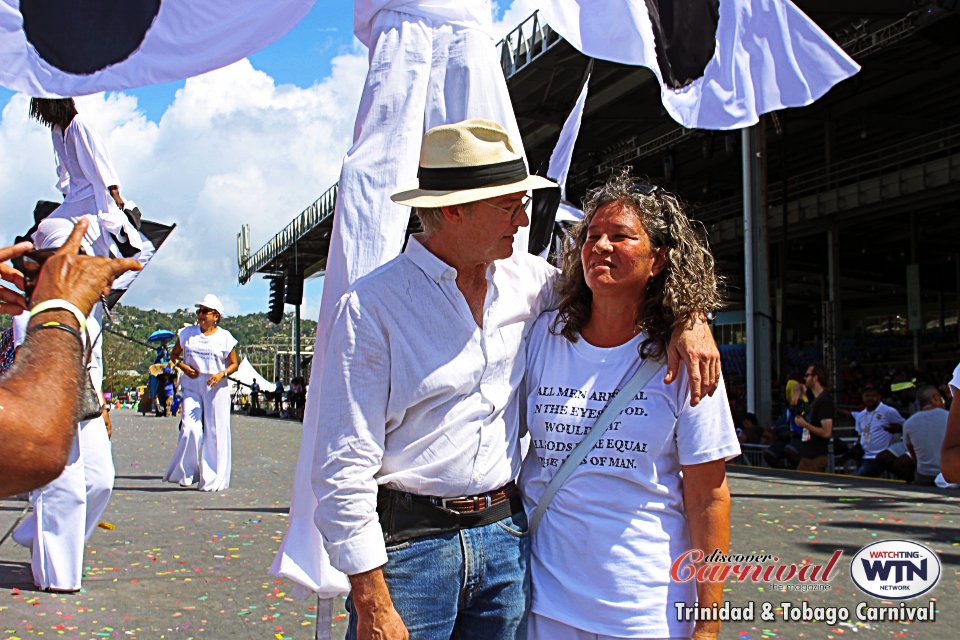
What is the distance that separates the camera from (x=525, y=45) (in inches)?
853

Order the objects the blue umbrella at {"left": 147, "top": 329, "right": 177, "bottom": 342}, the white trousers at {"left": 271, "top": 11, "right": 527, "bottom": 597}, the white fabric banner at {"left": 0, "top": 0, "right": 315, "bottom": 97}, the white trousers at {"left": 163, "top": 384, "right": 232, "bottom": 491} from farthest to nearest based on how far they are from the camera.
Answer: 1. the blue umbrella at {"left": 147, "top": 329, "right": 177, "bottom": 342}
2. the white trousers at {"left": 163, "top": 384, "right": 232, "bottom": 491}
3. the white fabric banner at {"left": 0, "top": 0, "right": 315, "bottom": 97}
4. the white trousers at {"left": 271, "top": 11, "right": 527, "bottom": 597}

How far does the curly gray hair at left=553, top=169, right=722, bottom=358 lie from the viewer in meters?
2.31

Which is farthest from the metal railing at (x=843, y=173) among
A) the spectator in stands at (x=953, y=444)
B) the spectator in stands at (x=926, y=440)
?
the spectator in stands at (x=953, y=444)

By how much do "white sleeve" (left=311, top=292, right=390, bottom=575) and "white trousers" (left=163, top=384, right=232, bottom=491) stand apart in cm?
741

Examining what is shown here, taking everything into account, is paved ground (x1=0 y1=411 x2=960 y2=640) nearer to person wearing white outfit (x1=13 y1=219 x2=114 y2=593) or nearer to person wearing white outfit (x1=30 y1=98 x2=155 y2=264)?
person wearing white outfit (x1=13 y1=219 x2=114 y2=593)

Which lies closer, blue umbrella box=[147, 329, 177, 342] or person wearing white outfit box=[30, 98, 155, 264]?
person wearing white outfit box=[30, 98, 155, 264]

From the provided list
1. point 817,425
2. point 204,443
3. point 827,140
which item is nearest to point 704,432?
point 204,443

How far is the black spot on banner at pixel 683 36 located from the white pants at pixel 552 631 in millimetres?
2546

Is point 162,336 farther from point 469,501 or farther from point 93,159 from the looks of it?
point 469,501

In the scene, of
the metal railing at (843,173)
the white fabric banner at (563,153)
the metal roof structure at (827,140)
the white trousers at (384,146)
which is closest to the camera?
the white trousers at (384,146)

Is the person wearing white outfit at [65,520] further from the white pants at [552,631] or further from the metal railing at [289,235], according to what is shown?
the metal railing at [289,235]

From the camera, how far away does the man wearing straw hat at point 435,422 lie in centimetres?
200

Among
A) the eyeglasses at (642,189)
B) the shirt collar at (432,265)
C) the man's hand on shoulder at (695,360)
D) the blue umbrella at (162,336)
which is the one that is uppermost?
the blue umbrella at (162,336)

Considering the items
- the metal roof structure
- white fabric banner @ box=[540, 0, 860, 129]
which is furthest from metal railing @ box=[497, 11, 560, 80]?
white fabric banner @ box=[540, 0, 860, 129]
